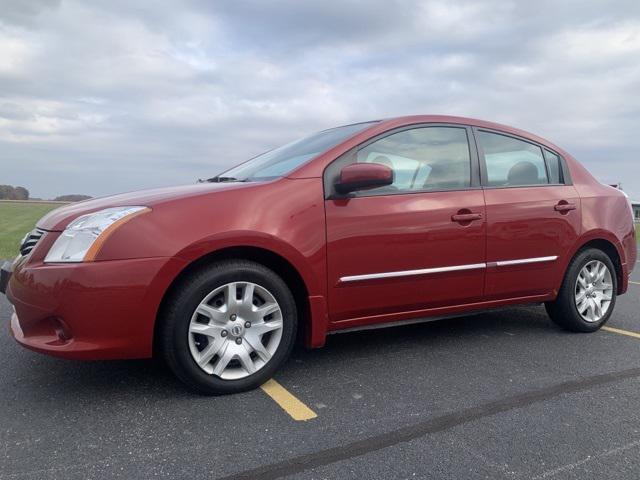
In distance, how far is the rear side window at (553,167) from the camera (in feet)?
13.7

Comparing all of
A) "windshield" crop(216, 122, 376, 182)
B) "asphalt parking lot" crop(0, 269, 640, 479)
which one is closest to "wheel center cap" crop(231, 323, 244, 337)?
"asphalt parking lot" crop(0, 269, 640, 479)

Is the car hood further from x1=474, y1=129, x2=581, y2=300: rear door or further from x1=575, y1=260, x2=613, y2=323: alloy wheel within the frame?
x1=575, y1=260, x2=613, y2=323: alloy wheel

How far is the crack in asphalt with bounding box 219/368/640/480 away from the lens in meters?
2.12

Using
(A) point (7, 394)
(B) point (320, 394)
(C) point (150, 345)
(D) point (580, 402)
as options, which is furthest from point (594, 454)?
(A) point (7, 394)

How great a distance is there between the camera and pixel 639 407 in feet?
9.16

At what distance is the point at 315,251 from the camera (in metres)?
3.04

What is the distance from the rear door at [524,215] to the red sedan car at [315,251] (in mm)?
13

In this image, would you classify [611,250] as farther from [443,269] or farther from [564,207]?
[443,269]

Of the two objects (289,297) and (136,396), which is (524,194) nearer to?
(289,297)

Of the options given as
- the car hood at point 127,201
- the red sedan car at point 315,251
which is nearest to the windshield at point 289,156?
the red sedan car at point 315,251

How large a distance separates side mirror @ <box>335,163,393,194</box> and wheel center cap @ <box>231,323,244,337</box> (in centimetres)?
100

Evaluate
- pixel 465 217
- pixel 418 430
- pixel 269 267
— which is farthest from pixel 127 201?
pixel 465 217

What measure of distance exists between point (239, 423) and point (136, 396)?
0.67m

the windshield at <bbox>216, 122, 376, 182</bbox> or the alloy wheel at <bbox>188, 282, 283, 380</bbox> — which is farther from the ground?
the windshield at <bbox>216, 122, 376, 182</bbox>
